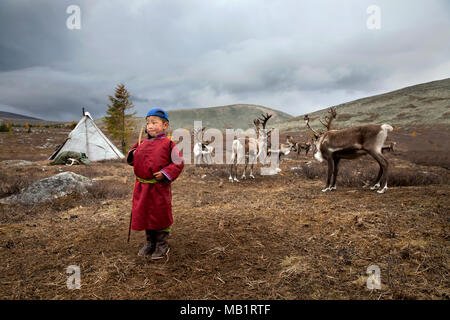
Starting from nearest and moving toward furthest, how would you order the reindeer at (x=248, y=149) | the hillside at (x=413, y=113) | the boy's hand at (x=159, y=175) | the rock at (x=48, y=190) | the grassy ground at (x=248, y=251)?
the grassy ground at (x=248, y=251) → the boy's hand at (x=159, y=175) → the rock at (x=48, y=190) → the reindeer at (x=248, y=149) → the hillside at (x=413, y=113)

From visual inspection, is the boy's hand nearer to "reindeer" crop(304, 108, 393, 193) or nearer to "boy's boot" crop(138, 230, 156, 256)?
"boy's boot" crop(138, 230, 156, 256)

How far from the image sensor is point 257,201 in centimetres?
578

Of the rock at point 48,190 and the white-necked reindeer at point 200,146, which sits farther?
the white-necked reindeer at point 200,146

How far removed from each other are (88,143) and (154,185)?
16.7 meters

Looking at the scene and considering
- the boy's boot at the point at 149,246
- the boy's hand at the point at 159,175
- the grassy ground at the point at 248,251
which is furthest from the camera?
the boy's boot at the point at 149,246

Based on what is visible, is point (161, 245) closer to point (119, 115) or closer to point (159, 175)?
point (159, 175)

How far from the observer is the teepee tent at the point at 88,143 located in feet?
51.7

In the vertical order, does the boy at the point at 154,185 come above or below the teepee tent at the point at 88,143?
below

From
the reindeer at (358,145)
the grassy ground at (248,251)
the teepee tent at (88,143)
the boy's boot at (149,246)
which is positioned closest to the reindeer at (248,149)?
the reindeer at (358,145)

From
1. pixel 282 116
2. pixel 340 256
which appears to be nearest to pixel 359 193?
pixel 340 256

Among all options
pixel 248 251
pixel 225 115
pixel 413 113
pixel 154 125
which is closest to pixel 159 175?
pixel 154 125

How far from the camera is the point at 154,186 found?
2912 millimetres

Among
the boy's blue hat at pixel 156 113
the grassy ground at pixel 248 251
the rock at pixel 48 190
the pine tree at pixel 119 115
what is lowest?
the grassy ground at pixel 248 251

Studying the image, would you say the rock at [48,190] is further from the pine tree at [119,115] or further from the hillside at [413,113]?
the hillside at [413,113]
